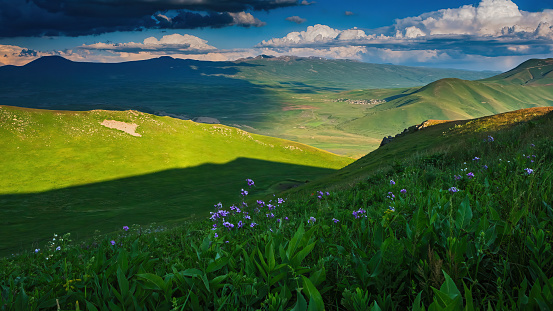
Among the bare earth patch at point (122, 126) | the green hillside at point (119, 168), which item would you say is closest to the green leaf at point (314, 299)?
the green hillside at point (119, 168)

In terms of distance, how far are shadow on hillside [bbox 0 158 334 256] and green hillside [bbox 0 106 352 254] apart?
0.19 metres

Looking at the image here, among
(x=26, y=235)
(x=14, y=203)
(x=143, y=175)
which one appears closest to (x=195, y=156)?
(x=143, y=175)

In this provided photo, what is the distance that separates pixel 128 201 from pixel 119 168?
78.4 ft

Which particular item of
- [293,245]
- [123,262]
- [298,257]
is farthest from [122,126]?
[298,257]

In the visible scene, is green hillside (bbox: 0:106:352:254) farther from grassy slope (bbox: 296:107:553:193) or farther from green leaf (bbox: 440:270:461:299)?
green leaf (bbox: 440:270:461:299)

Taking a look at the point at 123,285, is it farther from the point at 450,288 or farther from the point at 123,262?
the point at 450,288

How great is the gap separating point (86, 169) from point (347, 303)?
9820 cm

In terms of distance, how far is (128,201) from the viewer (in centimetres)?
7000

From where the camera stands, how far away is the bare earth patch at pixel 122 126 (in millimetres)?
110500

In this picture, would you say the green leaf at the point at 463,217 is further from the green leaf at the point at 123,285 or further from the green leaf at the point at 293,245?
the green leaf at the point at 123,285

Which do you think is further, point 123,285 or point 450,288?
point 123,285

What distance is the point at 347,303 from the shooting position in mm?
2557

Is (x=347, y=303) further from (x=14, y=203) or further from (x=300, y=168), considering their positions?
(x=300, y=168)

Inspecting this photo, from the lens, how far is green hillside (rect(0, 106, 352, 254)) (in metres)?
58.9
